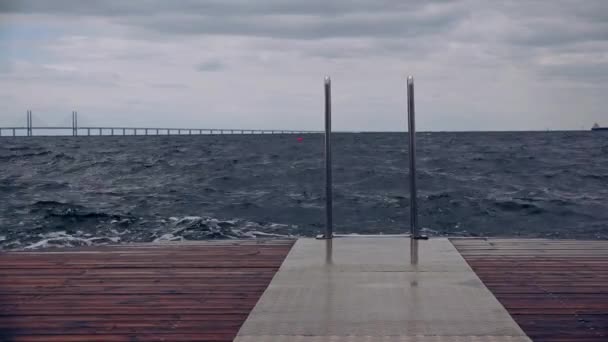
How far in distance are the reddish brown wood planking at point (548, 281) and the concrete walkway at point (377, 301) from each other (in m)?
0.11

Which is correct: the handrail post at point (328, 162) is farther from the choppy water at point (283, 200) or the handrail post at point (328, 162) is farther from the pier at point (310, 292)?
the choppy water at point (283, 200)

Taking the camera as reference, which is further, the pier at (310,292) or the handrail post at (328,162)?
the handrail post at (328,162)

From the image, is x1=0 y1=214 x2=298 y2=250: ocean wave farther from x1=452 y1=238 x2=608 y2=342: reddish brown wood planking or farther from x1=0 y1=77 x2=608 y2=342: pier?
x1=452 y1=238 x2=608 y2=342: reddish brown wood planking

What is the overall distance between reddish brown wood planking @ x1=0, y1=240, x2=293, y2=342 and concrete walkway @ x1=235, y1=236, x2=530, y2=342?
5.9 inches

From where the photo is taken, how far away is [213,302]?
11.4ft

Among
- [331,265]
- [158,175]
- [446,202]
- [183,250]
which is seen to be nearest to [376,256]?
[331,265]

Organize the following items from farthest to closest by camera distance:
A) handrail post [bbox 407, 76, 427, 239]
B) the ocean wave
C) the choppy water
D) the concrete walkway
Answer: the choppy water, the ocean wave, handrail post [bbox 407, 76, 427, 239], the concrete walkway

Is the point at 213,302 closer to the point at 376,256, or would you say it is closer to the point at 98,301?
the point at 98,301

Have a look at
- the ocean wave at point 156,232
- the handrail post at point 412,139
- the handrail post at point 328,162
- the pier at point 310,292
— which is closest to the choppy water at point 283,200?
the ocean wave at point 156,232

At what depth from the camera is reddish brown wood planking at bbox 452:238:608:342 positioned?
3053mm

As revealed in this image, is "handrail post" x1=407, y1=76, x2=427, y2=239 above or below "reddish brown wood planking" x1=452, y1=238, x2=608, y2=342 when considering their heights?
above

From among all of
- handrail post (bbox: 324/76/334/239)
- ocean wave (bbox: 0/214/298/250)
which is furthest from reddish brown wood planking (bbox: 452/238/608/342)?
ocean wave (bbox: 0/214/298/250)

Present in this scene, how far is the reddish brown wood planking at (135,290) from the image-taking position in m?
3.05

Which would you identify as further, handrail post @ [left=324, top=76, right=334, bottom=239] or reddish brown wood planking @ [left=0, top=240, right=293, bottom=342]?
handrail post @ [left=324, top=76, right=334, bottom=239]
